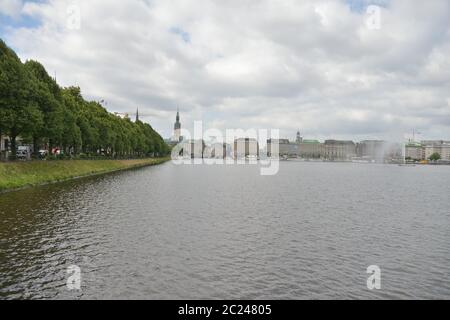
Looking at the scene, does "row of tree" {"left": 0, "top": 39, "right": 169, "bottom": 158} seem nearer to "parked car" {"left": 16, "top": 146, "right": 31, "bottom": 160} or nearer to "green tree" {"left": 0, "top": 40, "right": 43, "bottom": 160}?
"green tree" {"left": 0, "top": 40, "right": 43, "bottom": 160}

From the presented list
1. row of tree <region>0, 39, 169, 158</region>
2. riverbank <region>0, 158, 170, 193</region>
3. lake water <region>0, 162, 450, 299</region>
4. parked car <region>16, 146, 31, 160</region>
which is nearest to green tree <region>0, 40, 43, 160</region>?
row of tree <region>0, 39, 169, 158</region>

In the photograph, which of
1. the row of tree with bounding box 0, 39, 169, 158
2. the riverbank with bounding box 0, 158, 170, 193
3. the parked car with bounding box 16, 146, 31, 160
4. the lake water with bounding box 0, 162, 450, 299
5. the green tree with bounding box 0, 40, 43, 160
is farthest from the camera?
the parked car with bounding box 16, 146, 31, 160

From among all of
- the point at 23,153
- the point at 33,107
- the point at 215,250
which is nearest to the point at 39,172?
the point at 33,107

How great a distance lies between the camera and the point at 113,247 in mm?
22344

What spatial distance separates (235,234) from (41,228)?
13.4 meters

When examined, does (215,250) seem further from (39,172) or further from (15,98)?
(15,98)

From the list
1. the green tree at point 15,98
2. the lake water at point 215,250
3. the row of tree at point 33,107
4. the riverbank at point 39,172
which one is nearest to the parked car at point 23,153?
the row of tree at point 33,107

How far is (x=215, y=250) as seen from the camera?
22438mm

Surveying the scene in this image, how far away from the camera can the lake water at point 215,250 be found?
1645 cm

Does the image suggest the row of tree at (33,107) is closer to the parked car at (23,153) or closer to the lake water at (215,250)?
the parked car at (23,153)

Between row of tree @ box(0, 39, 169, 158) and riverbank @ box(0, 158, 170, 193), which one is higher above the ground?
row of tree @ box(0, 39, 169, 158)

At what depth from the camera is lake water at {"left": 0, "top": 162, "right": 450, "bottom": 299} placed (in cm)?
1645
